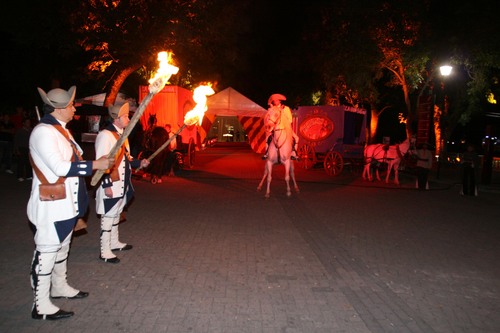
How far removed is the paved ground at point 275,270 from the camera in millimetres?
4531

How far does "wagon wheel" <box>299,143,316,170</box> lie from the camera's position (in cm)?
2004

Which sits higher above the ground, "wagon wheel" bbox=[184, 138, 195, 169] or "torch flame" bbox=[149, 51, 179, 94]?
"torch flame" bbox=[149, 51, 179, 94]

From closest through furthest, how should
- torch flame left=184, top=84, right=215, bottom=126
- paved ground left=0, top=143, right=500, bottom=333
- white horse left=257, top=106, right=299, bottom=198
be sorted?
paved ground left=0, top=143, right=500, bottom=333
torch flame left=184, top=84, right=215, bottom=126
white horse left=257, top=106, right=299, bottom=198

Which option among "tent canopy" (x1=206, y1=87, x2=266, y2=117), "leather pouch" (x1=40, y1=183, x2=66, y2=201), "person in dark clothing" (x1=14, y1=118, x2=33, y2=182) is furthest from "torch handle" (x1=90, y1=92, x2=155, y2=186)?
"tent canopy" (x1=206, y1=87, x2=266, y2=117)

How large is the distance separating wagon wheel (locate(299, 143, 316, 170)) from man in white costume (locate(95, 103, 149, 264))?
14349 mm

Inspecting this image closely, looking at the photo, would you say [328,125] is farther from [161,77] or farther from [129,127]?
[129,127]

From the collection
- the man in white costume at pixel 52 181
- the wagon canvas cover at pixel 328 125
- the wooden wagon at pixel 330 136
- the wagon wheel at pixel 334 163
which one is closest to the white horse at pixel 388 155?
the wagon wheel at pixel 334 163

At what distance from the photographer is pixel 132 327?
14.0ft

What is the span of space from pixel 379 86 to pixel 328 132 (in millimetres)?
17183

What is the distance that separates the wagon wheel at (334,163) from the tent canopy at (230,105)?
421 centimetres

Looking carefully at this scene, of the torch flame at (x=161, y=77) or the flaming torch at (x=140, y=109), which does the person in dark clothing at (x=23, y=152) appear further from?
the flaming torch at (x=140, y=109)

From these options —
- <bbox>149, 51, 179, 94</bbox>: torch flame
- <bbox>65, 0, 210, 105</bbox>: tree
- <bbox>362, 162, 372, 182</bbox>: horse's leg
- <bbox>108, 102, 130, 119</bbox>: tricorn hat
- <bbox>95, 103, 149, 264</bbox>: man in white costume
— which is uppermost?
<bbox>65, 0, 210, 105</bbox>: tree

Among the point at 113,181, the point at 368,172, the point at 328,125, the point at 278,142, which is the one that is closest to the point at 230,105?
the point at 328,125

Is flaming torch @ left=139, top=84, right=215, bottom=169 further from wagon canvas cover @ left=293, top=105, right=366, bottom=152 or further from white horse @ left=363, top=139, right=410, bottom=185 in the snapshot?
wagon canvas cover @ left=293, top=105, right=366, bottom=152
